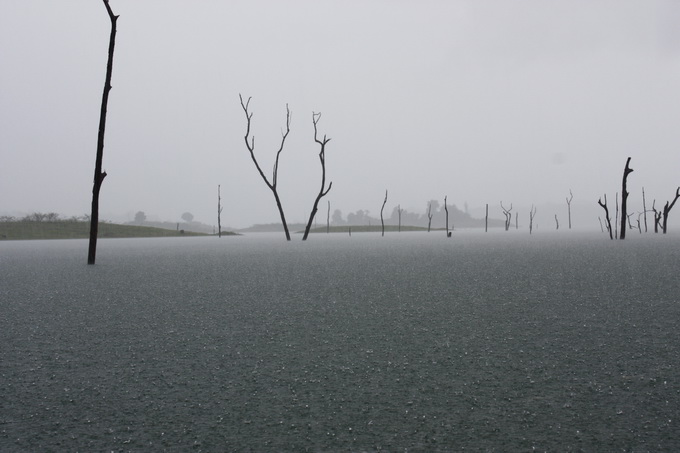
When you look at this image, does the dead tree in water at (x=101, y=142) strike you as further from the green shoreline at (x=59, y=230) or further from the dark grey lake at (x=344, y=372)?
the green shoreline at (x=59, y=230)

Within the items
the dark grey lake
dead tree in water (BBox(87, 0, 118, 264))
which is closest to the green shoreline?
dead tree in water (BBox(87, 0, 118, 264))

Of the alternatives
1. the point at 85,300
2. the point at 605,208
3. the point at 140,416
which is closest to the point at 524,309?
the point at 140,416

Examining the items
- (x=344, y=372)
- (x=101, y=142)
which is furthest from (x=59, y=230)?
(x=344, y=372)

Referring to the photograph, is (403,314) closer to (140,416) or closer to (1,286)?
(140,416)

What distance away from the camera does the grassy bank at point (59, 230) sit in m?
44.8

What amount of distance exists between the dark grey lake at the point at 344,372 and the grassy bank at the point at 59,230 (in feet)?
148

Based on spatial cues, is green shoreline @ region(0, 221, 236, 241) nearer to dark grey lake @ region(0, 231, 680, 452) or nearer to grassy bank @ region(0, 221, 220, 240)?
grassy bank @ region(0, 221, 220, 240)

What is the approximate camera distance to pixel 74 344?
3.88 metres

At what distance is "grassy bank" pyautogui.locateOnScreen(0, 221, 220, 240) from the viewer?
44.8 metres

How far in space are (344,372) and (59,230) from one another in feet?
169

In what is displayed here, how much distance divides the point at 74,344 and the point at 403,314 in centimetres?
301

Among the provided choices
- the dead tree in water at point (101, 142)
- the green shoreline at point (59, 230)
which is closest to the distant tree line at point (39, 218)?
the green shoreline at point (59, 230)

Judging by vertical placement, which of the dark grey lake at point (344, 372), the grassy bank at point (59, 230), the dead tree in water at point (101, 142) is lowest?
the dark grey lake at point (344, 372)

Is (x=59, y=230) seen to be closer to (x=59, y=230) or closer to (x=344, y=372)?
(x=59, y=230)
